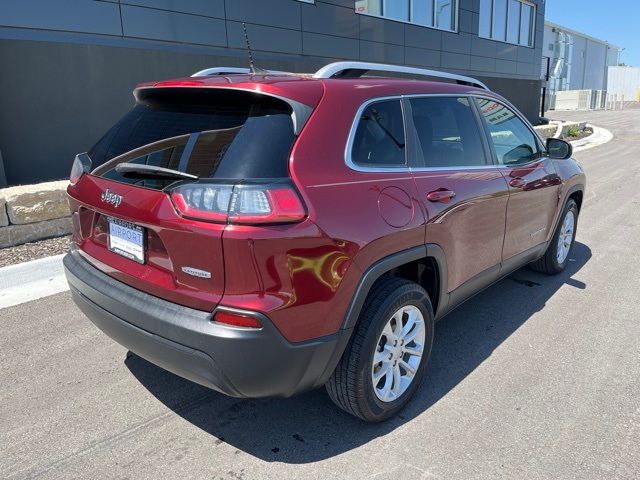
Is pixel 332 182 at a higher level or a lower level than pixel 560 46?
lower

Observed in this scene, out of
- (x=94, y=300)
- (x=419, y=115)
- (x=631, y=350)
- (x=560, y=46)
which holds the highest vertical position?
(x=560, y=46)

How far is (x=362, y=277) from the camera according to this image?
2.41 m

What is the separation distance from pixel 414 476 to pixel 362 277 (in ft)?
3.12

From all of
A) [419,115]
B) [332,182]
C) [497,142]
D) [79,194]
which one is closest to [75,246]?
[79,194]

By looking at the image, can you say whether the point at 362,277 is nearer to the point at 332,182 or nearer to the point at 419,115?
the point at 332,182

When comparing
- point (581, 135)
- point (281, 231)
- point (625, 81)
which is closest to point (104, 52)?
point (281, 231)

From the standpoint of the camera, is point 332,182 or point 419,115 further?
point 419,115

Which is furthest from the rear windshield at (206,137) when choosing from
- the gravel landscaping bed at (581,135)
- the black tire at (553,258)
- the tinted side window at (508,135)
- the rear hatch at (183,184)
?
the gravel landscaping bed at (581,135)

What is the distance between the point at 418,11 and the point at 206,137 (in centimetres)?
1647

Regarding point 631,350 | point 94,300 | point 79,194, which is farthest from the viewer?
point 631,350

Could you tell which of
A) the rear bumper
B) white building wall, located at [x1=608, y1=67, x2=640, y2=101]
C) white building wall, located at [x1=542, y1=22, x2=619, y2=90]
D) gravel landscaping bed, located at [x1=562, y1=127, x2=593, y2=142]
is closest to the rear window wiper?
the rear bumper

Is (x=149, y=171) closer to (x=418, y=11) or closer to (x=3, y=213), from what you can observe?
(x=3, y=213)

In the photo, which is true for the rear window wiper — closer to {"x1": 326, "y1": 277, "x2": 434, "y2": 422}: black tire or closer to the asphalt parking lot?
{"x1": 326, "y1": 277, "x2": 434, "y2": 422}: black tire

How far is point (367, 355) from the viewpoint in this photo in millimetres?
2508
